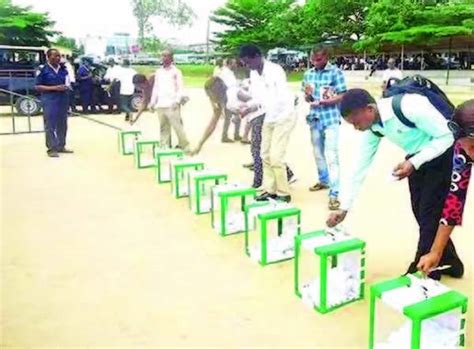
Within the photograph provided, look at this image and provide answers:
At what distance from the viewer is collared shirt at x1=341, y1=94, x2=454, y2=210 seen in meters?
2.65

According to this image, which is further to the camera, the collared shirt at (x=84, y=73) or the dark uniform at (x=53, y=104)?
the collared shirt at (x=84, y=73)

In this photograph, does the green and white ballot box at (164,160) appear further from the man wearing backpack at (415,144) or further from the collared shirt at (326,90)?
the man wearing backpack at (415,144)

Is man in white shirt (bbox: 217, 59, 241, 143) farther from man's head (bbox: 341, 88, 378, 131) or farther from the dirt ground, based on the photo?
man's head (bbox: 341, 88, 378, 131)

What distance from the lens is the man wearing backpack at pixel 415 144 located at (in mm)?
2666

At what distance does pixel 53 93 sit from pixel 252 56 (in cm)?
386

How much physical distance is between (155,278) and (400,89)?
1925mm

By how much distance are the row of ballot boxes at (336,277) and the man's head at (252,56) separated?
41.7 inches

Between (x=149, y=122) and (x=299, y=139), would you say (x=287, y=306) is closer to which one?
(x=299, y=139)

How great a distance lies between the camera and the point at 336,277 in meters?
2.94

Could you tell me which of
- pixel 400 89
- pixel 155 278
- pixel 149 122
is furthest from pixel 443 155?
pixel 149 122

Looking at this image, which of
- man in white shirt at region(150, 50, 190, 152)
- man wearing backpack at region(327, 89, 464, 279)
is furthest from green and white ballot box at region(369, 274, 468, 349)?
man in white shirt at region(150, 50, 190, 152)

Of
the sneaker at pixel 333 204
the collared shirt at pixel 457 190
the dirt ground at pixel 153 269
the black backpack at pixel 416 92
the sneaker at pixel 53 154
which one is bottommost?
the dirt ground at pixel 153 269

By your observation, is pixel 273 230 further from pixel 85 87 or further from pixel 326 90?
pixel 85 87

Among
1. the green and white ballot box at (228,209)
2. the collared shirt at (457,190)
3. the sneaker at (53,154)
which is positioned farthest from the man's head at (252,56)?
the sneaker at (53,154)
